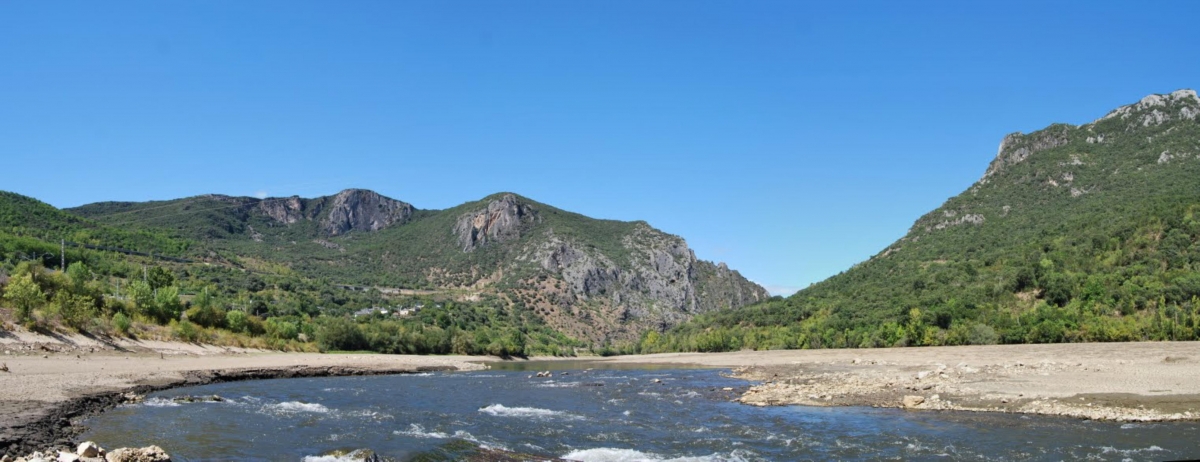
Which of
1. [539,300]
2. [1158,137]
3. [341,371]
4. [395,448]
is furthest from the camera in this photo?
[539,300]

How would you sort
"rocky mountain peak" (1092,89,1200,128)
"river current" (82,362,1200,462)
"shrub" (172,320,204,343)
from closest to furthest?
"river current" (82,362,1200,462) < "shrub" (172,320,204,343) < "rocky mountain peak" (1092,89,1200,128)

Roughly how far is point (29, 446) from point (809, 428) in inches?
891

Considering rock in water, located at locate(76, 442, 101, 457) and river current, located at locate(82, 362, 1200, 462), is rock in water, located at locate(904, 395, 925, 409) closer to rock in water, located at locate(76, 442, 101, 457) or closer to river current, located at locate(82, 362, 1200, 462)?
river current, located at locate(82, 362, 1200, 462)

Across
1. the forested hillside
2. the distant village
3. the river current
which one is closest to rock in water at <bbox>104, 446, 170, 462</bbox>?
the river current

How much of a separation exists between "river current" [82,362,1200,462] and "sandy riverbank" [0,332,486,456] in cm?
142

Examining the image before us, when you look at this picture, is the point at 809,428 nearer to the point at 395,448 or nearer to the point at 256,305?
the point at 395,448

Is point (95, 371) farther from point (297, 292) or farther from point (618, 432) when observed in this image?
point (297, 292)

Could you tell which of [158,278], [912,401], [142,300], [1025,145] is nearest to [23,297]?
[142,300]

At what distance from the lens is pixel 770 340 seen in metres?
105

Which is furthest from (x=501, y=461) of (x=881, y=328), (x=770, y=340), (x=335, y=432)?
(x=770, y=340)

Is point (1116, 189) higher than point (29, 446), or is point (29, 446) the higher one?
point (1116, 189)

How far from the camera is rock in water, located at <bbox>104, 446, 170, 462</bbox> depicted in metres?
13.2

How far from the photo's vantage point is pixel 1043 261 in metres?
80.1

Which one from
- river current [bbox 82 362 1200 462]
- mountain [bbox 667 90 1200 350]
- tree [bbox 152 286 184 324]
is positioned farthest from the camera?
mountain [bbox 667 90 1200 350]
